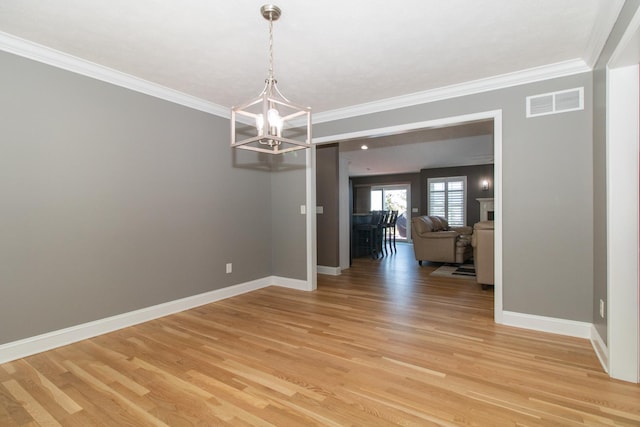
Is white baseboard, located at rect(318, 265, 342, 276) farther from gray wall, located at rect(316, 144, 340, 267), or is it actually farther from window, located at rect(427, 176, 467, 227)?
window, located at rect(427, 176, 467, 227)

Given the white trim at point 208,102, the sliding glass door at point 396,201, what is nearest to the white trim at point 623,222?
the white trim at point 208,102

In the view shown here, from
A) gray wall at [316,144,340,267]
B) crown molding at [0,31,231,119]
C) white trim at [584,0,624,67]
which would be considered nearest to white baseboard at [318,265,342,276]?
gray wall at [316,144,340,267]

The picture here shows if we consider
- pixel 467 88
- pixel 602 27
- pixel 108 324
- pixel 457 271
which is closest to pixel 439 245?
pixel 457 271

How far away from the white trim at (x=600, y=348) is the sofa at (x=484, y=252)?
1.61m

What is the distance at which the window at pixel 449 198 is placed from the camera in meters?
9.95

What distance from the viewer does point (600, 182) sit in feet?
8.11

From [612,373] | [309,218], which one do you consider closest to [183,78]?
[309,218]

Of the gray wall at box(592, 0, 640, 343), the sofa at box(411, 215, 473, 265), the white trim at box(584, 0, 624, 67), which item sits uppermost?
the white trim at box(584, 0, 624, 67)

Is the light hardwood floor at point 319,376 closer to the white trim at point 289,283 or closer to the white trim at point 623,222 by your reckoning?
the white trim at point 623,222

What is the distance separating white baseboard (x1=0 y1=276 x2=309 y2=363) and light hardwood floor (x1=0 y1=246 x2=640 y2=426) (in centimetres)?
10

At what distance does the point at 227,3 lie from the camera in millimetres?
2023

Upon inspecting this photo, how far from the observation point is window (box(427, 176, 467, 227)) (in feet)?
32.6

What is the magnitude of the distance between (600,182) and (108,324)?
448cm

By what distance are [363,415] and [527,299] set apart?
2.25m
